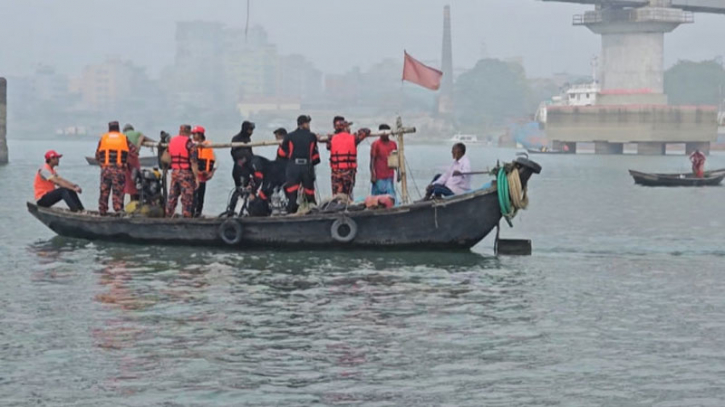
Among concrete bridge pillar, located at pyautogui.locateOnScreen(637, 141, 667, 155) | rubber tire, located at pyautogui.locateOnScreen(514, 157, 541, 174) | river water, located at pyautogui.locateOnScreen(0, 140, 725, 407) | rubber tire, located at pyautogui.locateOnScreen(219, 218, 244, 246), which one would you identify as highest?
rubber tire, located at pyautogui.locateOnScreen(514, 157, 541, 174)

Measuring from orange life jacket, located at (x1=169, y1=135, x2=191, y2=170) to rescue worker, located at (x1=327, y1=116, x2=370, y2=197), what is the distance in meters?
2.24

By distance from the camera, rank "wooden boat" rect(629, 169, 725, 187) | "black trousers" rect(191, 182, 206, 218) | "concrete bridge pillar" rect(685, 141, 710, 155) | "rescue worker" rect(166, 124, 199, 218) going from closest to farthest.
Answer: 1. "rescue worker" rect(166, 124, 199, 218)
2. "black trousers" rect(191, 182, 206, 218)
3. "wooden boat" rect(629, 169, 725, 187)
4. "concrete bridge pillar" rect(685, 141, 710, 155)

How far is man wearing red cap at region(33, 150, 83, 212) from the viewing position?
2349cm

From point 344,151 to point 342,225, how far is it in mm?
1158

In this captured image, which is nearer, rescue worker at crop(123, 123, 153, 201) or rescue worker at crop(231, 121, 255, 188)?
rescue worker at crop(231, 121, 255, 188)

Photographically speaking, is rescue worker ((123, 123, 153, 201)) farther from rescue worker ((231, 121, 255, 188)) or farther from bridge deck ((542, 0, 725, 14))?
bridge deck ((542, 0, 725, 14))

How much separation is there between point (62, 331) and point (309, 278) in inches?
202

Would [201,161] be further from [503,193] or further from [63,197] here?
[503,193]

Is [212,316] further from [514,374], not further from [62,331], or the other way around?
[514,374]

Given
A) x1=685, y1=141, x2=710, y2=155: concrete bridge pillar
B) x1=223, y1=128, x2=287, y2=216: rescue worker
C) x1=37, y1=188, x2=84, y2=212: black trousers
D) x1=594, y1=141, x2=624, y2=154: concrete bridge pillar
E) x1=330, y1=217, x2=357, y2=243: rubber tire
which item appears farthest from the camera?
x1=594, y1=141, x2=624, y2=154: concrete bridge pillar

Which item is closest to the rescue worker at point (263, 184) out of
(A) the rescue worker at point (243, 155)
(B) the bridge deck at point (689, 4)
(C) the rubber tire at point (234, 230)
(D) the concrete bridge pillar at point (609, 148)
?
(A) the rescue worker at point (243, 155)

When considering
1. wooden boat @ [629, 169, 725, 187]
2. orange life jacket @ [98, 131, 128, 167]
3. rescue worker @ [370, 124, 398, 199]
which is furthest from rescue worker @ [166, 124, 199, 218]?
wooden boat @ [629, 169, 725, 187]

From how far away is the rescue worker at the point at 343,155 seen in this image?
2106 centimetres

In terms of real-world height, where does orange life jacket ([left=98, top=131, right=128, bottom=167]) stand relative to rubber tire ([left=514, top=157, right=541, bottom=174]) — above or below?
above
